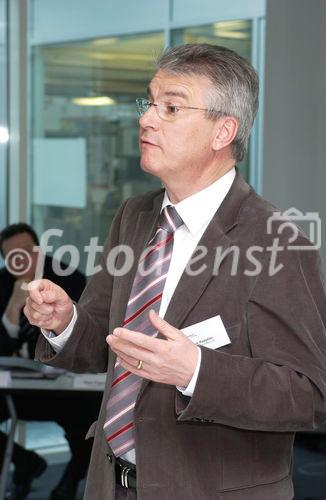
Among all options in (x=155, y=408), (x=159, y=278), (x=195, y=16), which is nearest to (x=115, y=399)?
(x=155, y=408)

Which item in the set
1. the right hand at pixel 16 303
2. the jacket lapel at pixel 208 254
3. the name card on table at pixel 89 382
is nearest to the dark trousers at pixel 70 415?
the right hand at pixel 16 303

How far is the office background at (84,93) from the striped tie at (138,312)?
4.48 m

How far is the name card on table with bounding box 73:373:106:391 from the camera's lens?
4539 millimetres

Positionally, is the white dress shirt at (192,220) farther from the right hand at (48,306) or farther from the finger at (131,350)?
the finger at (131,350)

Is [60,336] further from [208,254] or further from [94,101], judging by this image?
[94,101]

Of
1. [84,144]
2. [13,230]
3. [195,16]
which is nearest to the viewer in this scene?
[13,230]

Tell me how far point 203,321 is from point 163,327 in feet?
0.87

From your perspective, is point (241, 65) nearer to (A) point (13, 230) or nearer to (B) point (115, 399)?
(B) point (115, 399)

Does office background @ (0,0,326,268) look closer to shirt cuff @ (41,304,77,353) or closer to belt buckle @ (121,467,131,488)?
shirt cuff @ (41,304,77,353)

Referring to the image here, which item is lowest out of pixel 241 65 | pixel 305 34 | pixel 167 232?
pixel 167 232

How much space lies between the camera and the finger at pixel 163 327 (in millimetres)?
1659

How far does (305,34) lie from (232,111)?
311 centimetres

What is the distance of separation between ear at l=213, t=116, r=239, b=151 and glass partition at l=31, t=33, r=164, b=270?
196 inches

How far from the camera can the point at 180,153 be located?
6.67 feet
